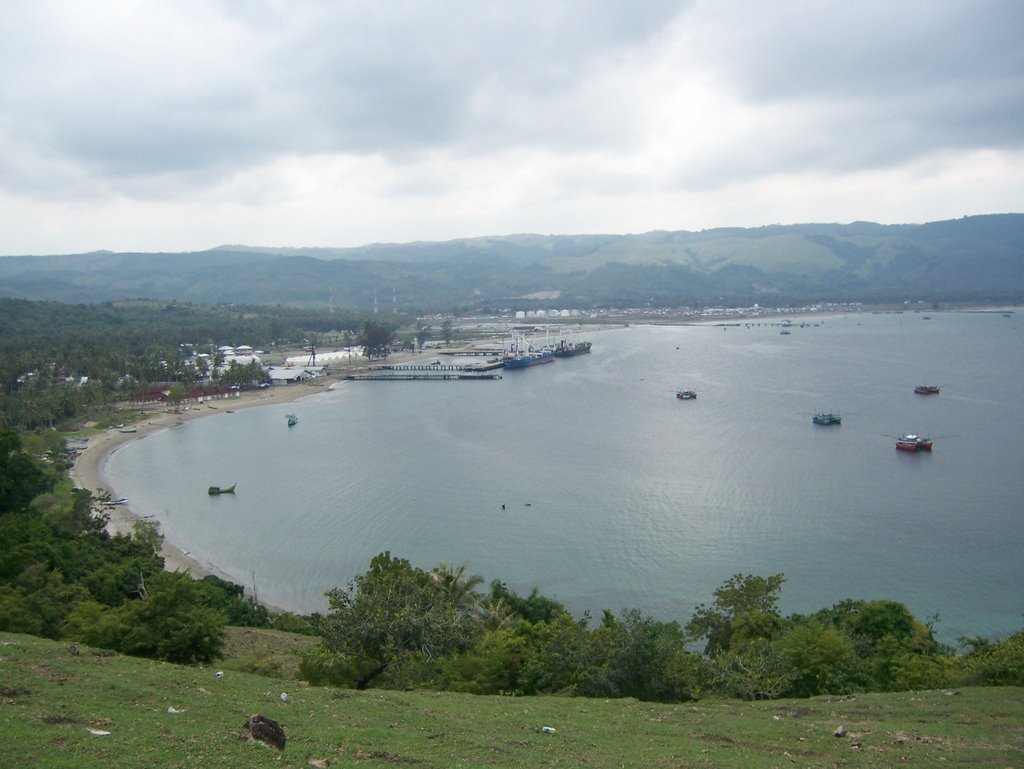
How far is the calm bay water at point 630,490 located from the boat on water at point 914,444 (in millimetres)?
716

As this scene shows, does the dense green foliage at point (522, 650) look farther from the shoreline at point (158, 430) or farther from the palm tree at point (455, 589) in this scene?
the shoreline at point (158, 430)

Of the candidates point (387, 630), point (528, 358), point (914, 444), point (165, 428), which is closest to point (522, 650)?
point (387, 630)

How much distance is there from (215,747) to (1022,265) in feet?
669

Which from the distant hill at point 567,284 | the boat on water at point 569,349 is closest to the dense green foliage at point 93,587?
the boat on water at point 569,349

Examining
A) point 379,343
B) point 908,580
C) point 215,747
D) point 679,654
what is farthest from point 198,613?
point 379,343

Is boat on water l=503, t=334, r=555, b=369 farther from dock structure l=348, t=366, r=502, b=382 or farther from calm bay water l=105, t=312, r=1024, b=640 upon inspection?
calm bay water l=105, t=312, r=1024, b=640

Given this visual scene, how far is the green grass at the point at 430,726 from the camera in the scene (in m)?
5.36

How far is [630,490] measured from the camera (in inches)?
1051

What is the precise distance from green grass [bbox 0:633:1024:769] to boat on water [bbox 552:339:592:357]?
208 ft

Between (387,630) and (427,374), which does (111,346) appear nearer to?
(427,374)

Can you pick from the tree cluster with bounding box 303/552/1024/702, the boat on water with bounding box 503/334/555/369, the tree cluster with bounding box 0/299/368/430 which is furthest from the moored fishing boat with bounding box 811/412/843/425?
the tree cluster with bounding box 0/299/368/430

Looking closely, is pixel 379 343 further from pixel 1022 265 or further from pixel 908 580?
pixel 1022 265

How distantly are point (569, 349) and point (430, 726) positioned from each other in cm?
6676

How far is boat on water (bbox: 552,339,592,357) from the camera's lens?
71438mm
